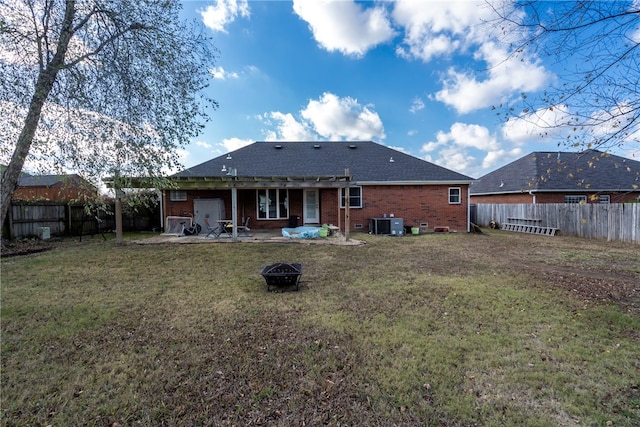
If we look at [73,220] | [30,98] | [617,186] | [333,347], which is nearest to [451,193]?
[617,186]

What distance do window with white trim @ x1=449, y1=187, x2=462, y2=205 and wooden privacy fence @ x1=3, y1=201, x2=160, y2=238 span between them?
49.7 ft

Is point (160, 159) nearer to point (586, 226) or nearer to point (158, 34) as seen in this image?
point (158, 34)

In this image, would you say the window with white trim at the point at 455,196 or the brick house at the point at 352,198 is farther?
the window with white trim at the point at 455,196

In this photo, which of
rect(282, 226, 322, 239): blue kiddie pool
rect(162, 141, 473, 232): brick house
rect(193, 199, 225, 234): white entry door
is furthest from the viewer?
rect(162, 141, 473, 232): brick house

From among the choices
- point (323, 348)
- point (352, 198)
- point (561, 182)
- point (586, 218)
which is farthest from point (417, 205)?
point (323, 348)

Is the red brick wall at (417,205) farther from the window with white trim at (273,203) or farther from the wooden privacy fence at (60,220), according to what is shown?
the wooden privacy fence at (60,220)

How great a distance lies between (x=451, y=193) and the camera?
14.8 m

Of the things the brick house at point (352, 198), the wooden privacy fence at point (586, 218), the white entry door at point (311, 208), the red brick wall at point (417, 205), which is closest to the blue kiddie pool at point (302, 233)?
the brick house at point (352, 198)

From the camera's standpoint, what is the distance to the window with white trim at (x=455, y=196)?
580 inches

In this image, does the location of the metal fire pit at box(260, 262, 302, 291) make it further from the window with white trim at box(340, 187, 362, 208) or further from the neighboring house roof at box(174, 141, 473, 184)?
the window with white trim at box(340, 187, 362, 208)

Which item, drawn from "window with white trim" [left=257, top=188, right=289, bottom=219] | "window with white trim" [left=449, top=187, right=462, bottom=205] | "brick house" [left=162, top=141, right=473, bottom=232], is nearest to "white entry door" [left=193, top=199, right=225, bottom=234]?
A: "brick house" [left=162, top=141, right=473, bottom=232]

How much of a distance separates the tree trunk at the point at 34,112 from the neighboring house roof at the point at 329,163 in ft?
33.2

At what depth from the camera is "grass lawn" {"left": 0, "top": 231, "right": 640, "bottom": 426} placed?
2.35 meters

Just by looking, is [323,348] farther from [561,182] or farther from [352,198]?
[561,182]
